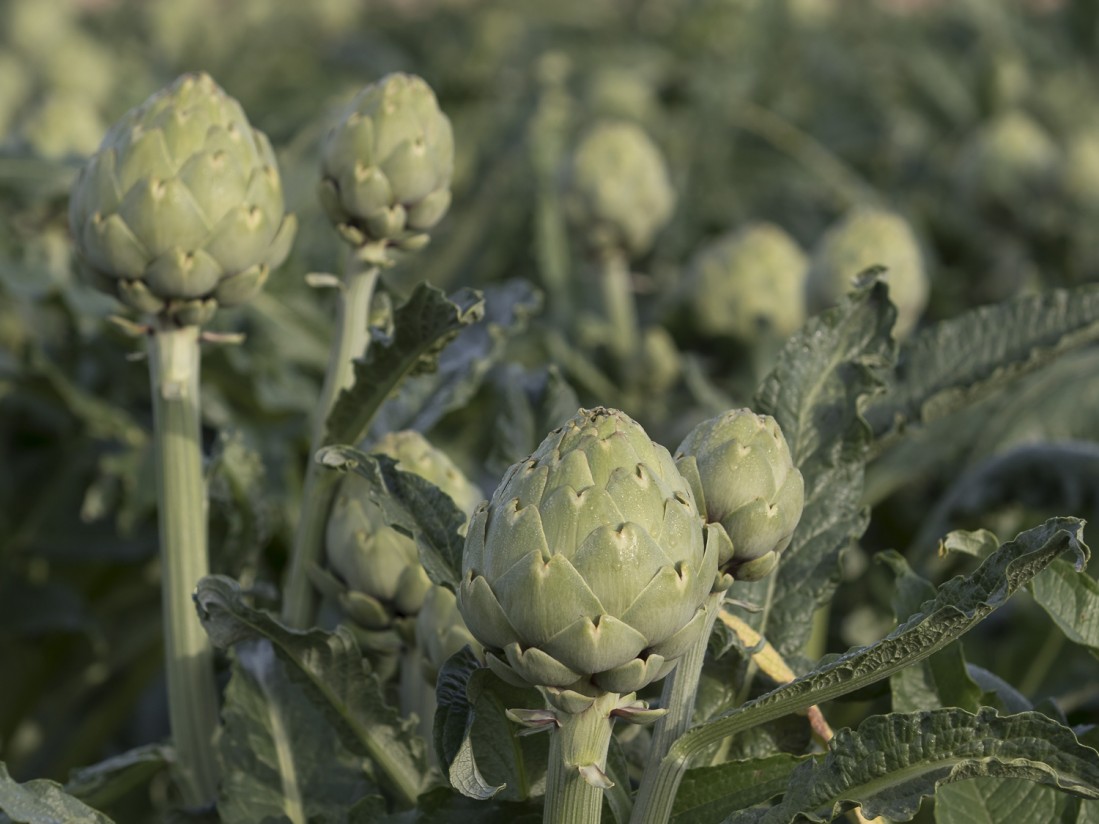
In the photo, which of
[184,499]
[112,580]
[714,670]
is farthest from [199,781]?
[112,580]

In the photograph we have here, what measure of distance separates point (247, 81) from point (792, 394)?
6.50 feet

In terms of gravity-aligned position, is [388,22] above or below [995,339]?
below

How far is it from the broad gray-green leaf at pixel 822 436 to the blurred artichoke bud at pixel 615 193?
2.66 ft

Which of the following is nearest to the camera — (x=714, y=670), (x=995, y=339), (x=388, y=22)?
(x=714, y=670)

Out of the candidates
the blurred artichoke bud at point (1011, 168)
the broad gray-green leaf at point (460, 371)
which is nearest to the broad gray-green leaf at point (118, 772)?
the broad gray-green leaf at point (460, 371)

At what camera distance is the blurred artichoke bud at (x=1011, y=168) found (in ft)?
5.87

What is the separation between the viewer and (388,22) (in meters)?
3.30

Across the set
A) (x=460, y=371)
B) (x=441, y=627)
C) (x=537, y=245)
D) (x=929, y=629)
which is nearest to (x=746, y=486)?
(x=929, y=629)

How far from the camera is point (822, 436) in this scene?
0.76 metres

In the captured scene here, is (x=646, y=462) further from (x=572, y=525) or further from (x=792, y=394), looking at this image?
(x=792, y=394)

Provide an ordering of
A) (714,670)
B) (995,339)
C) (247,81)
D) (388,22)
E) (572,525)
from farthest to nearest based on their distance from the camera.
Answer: (388,22)
(247,81)
(995,339)
(714,670)
(572,525)

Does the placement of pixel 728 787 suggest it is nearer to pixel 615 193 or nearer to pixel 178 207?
pixel 178 207

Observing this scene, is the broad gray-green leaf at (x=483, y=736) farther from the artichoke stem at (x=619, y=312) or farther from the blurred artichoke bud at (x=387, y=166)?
the artichoke stem at (x=619, y=312)

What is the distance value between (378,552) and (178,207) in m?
0.20
